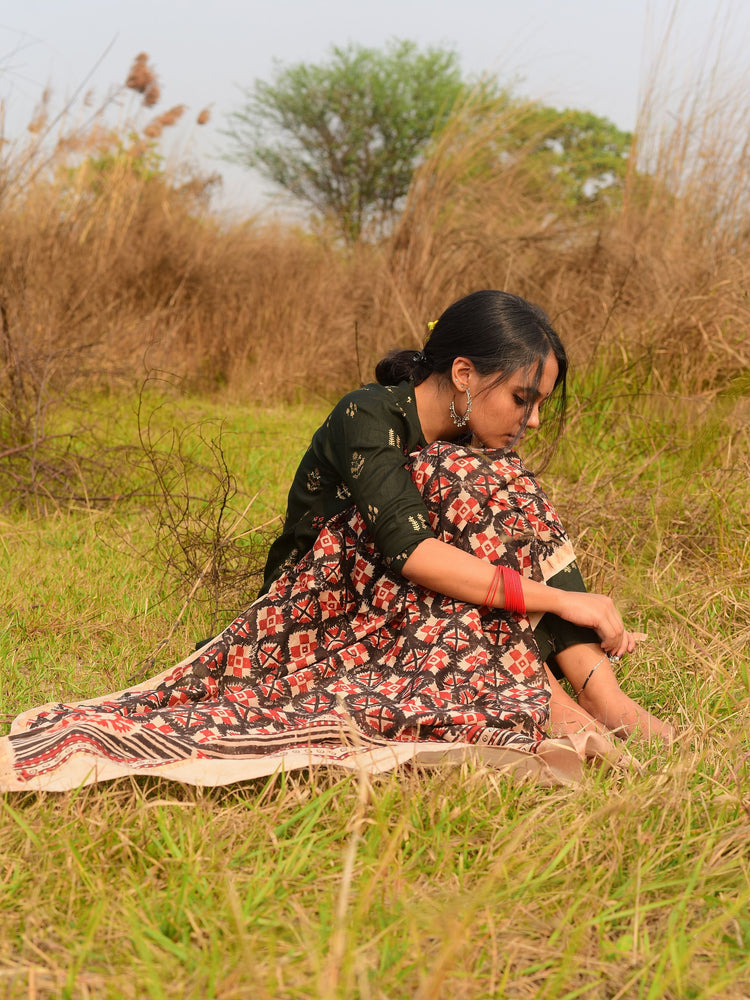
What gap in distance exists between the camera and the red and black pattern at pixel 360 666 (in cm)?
154

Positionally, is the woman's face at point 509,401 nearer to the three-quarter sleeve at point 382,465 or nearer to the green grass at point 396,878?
the three-quarter sleeve at point 382,465

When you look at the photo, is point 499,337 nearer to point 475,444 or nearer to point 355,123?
point 475,444

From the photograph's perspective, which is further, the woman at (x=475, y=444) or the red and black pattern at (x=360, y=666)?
the woman at (x=475, y=444)

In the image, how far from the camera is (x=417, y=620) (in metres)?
1.83

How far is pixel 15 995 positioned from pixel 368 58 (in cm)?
1633

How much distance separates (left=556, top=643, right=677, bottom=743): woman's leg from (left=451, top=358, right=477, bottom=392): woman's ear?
0.61m

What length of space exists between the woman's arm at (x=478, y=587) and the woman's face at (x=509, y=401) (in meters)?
0.36

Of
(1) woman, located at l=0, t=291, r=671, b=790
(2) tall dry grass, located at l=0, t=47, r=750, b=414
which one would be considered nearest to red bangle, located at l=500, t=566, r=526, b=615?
(1) woman, located at l=0, t=291, r=671, b=790

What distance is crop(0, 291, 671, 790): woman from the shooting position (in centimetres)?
153

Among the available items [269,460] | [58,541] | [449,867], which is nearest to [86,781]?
[449,867]

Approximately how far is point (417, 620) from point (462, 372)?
0.57 meters

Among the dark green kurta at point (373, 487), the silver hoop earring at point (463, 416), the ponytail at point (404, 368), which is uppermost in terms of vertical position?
the ponytail at point (404, 368)

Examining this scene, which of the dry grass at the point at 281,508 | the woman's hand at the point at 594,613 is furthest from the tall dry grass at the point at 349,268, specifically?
the woman's hand at the point at 594,613

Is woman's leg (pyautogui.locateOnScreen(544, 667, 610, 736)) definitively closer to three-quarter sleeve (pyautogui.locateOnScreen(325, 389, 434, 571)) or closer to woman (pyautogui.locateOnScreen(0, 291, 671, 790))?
woman (pyautogui.locateOnScreen(0, 291, 671, 790))
